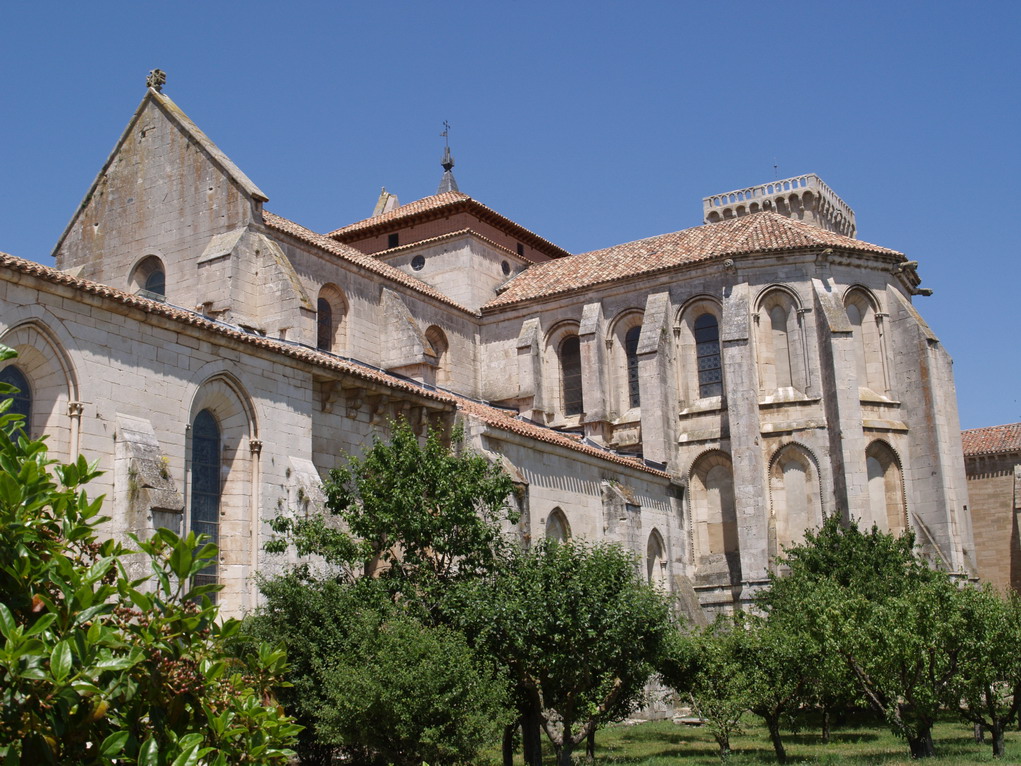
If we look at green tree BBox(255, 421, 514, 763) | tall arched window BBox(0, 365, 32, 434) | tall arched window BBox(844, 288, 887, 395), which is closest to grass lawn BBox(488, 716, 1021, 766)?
green tree BBox(255, 421, 514, 763)

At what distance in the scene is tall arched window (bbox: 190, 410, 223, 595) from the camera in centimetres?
1805

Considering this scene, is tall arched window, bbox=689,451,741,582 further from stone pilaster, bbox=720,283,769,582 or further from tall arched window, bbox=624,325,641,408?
tall arched window, bbox=624,325,641,408

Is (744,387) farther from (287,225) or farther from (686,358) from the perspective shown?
(287,225)

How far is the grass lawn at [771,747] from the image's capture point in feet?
60.3

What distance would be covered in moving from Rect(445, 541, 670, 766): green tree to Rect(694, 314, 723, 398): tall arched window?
1805cm

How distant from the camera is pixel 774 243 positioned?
3325 cm

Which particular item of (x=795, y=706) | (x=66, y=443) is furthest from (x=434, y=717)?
(x=795, y=706)

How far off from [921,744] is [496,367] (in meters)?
21.4

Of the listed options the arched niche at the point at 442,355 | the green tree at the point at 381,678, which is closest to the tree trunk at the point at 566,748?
the green tree at the point at 381,678

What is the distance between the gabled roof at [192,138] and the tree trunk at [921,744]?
18149 millimetres

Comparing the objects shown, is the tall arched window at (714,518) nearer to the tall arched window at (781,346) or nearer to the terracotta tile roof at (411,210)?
the tall arched window at (781,346)

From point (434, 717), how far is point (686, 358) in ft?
73.3

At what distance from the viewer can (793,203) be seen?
49.6m

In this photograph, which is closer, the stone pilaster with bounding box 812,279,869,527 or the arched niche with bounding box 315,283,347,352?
the arched niche with bounding box 315,283,347,352
